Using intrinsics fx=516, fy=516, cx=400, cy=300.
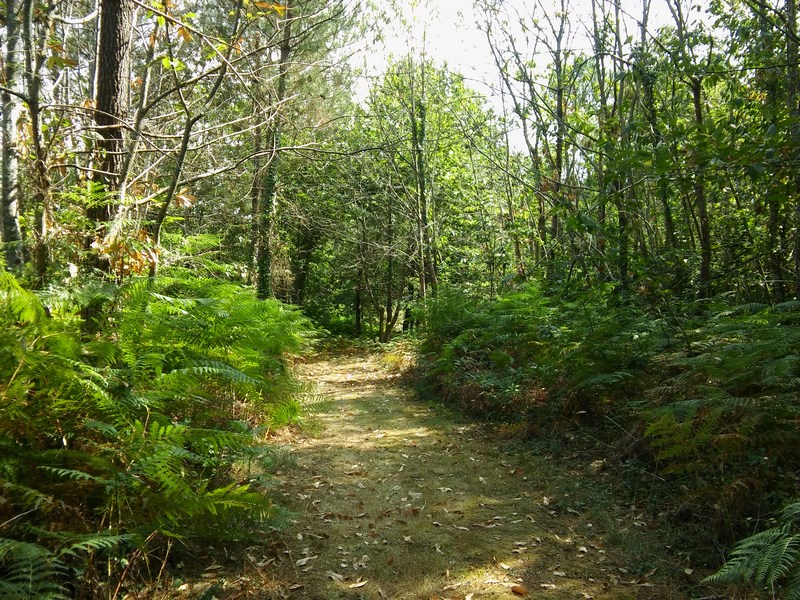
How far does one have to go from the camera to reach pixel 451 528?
4.33 metres

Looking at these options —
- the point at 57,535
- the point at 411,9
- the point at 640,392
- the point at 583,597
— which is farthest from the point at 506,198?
the point at 57,535

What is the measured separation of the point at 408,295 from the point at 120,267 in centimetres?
1788

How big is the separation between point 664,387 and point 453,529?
249cm

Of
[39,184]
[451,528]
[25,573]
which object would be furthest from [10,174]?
[451,528]

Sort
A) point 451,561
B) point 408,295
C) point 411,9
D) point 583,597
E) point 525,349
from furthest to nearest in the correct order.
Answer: point 408,295
point 411,9
point 525,349
point 451,561
point 583,597

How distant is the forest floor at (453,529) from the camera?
3442mm

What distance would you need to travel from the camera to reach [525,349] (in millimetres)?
8461

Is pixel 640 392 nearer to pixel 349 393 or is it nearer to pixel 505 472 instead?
pixel 505 472

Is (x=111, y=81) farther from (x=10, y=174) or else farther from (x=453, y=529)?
(x=453, y=529)

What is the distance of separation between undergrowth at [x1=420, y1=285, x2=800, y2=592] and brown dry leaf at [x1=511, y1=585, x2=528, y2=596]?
1351 mm

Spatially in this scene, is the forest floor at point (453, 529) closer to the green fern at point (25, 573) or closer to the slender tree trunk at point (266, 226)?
the green fern at point (25, 573)

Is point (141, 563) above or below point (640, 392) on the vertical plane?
below

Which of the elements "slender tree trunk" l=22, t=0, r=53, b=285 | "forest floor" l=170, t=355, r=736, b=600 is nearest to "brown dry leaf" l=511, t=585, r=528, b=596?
"forest floor" l=170, t=355, r=736, b=600

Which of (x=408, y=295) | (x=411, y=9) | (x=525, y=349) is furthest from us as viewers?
(x=408, y=295)
